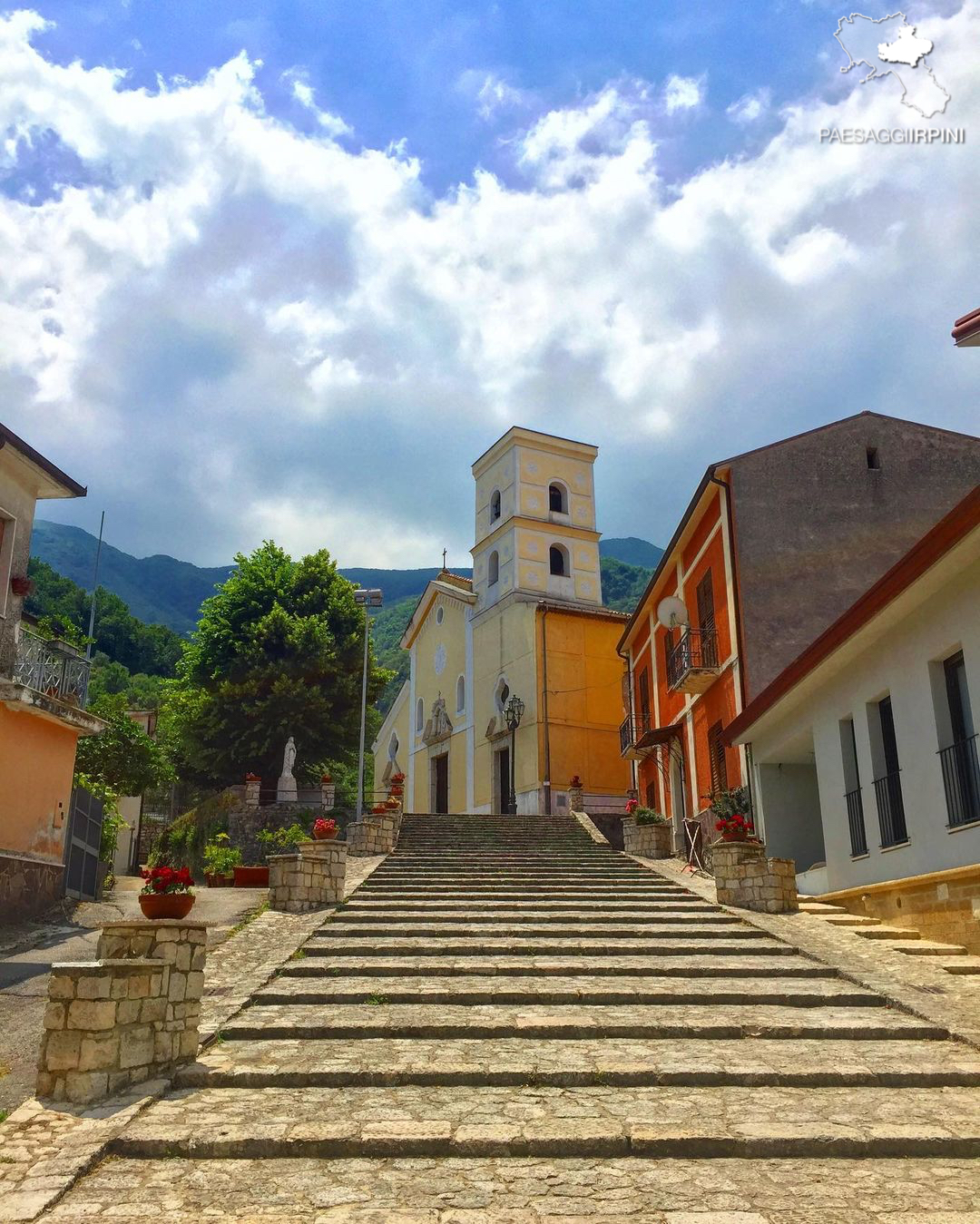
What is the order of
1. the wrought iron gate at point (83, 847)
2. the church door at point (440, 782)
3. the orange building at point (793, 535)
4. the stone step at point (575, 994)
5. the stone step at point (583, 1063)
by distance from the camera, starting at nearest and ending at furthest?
the stone step at point (583, 1063) < the stone step at point (575, 994) < the wrought iron gate at point (83, 847) < the orange building at point (793, 535) < the church door at point (440, 782)

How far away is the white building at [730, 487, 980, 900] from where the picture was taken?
387 inches

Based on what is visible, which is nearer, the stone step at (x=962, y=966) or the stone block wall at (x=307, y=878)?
the stone step at (x=962, y=966)

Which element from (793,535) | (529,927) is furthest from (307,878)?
(793,535)

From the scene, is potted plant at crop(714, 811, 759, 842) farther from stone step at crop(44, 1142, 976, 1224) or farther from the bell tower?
the bell tower

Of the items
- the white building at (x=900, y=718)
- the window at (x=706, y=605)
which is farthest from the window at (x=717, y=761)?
the white building at (x=900, y=718)

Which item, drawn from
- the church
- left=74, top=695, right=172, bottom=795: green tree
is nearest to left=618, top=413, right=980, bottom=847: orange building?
the church

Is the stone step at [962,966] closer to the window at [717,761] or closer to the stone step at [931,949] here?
the stone step at [931,949]

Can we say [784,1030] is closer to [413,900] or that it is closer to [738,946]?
[738,946]

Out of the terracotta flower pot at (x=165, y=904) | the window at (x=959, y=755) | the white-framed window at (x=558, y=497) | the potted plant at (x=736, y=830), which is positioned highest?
the white-framed window at (x=558, y=497)

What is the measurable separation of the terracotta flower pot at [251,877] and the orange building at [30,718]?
3238 mm

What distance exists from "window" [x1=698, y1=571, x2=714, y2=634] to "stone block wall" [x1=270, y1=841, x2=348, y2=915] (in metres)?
9.02

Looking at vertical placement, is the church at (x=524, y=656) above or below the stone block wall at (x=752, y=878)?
above

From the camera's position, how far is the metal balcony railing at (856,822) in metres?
13.0

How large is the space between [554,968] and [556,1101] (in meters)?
3.37
